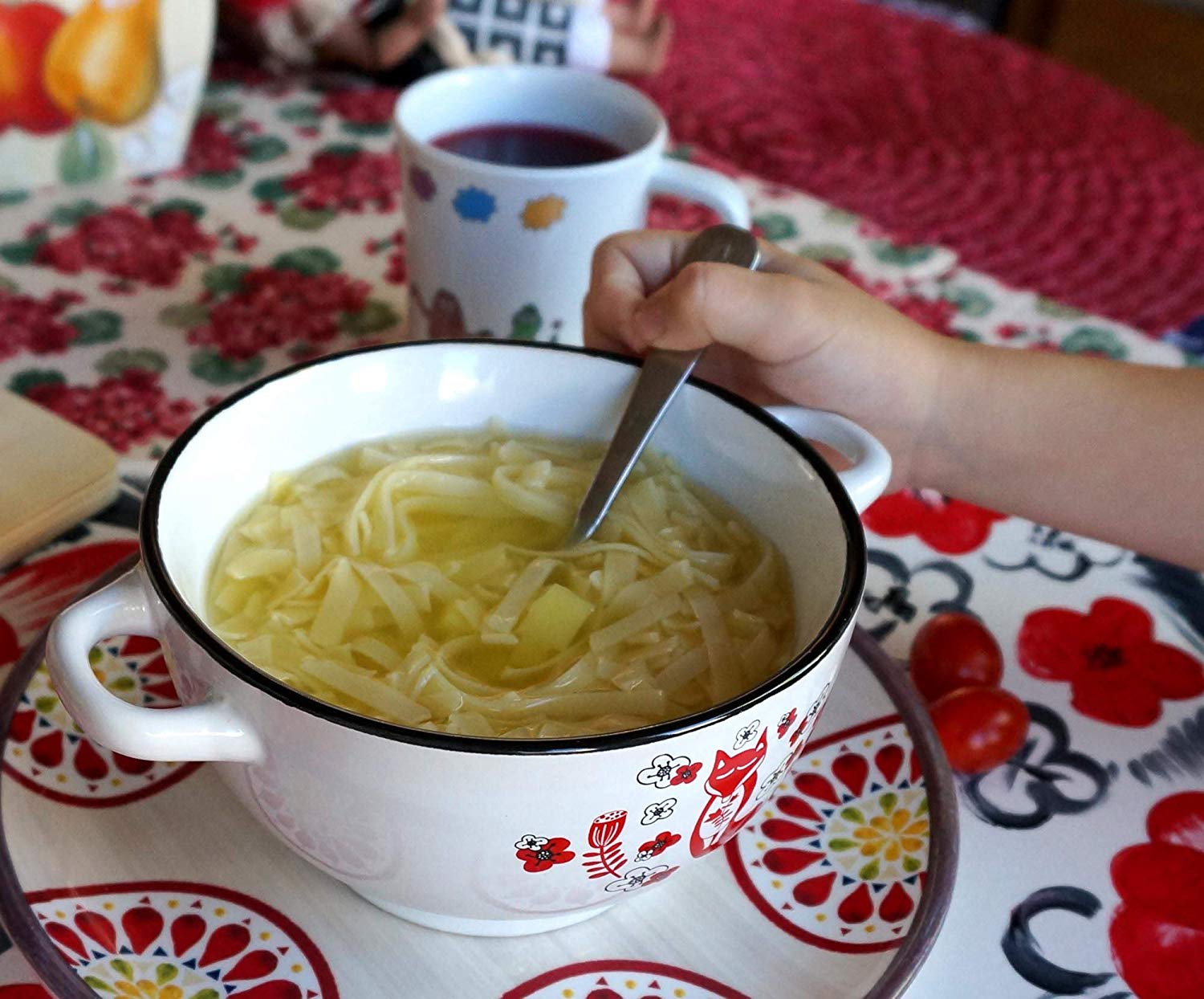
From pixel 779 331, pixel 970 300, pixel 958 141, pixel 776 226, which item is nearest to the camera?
pixel 779 331

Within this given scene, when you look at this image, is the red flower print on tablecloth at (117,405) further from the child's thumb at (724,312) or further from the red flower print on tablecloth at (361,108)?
the red flower print on tablecloth at (361,108)

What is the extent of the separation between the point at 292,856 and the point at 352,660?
0.39 ft

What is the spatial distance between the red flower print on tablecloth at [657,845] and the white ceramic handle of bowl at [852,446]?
0.24m

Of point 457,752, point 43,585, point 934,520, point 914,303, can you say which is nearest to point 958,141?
point 914,303

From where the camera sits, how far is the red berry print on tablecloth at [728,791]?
0.60m

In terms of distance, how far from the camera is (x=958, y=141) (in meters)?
1.75

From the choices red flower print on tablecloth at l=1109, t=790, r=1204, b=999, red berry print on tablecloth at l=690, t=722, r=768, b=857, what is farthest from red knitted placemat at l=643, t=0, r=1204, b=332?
red berry print on tablecloth at l=690, t=722, r=768, b=857

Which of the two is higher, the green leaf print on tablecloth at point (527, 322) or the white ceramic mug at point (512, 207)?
the white ceramic mug at point (512, 207)

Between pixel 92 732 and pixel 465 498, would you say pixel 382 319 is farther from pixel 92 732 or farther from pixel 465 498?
pixel 92 732

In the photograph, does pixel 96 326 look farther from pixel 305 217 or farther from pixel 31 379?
pixel 305 217

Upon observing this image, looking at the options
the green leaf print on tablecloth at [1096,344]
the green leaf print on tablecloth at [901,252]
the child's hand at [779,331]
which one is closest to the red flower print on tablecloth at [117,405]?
the child's hand at [779,331]

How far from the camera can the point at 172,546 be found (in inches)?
28.1

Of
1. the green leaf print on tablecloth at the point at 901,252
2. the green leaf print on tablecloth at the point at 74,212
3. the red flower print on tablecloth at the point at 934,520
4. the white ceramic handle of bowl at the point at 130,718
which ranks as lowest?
the green leaf print on tablecloth at the point at 74,212

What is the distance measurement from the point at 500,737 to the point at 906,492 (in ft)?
2.02
